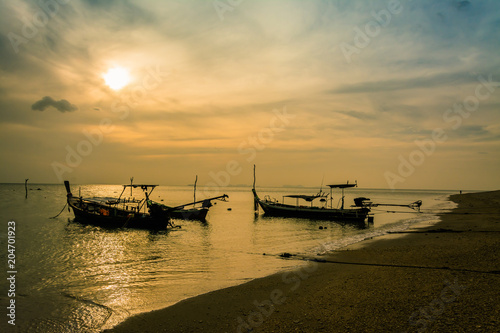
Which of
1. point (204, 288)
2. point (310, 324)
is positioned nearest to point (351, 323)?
point (310, 324)

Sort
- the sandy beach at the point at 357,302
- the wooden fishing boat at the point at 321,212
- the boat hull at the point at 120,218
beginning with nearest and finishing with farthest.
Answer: the sandy beach at the point at 357,302 < the boat hull at the point at 120,218 < the wooden fishing boat at the point at 321,212

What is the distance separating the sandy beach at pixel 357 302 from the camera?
7.23 metres

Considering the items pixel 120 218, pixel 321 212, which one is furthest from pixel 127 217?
pixel 321 212

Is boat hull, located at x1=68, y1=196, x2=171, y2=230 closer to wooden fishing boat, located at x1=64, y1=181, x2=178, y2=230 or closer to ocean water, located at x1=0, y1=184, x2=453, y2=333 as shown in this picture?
wooden fishing boat, located at x1=64, y1=181, x2=178, y2=230

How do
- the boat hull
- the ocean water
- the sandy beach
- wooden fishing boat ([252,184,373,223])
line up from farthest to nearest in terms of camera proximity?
wooden fishing boat ([252,184,373,223])
the boat hull
the ocean water
the sandy beach

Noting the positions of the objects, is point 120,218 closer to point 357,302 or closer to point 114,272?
point 114,272

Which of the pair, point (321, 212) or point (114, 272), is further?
point (321, 212)

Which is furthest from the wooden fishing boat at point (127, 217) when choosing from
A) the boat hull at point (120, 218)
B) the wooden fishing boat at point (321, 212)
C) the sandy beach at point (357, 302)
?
the sandy beach at point (357, 302)

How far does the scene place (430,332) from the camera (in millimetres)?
6531

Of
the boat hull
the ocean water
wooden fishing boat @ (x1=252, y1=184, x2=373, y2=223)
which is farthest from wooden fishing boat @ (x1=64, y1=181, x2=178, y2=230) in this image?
wooden fishing boat @ (x1=252, y1=184, x2=373, y2=223)

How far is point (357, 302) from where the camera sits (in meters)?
8.70

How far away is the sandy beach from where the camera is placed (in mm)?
7230

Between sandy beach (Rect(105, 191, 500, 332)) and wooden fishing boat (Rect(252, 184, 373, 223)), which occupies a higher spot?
sandy beach (Rect(105, 191, 500, 332))

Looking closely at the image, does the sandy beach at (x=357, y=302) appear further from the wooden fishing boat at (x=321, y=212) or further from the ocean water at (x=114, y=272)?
the wooden fishing boat at (x=321, y=212)
